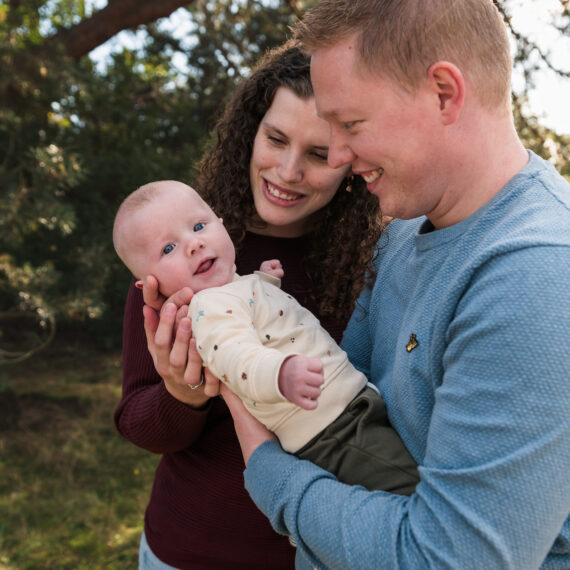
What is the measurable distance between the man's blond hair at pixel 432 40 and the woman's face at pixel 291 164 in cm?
68

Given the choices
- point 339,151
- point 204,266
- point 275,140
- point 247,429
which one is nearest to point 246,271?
point 204,266

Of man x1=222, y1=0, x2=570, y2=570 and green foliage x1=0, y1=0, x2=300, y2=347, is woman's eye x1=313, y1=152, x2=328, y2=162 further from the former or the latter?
green foliage x1=0, y1=0, x2=300, y2=347

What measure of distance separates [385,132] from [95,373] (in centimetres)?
615

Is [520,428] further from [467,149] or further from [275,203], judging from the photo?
[275,203]

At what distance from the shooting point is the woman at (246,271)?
1920 millimetres

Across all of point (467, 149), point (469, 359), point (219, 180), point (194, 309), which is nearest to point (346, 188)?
point (219, 180)

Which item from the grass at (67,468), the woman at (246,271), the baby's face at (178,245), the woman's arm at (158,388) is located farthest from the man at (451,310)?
the grass at (67,468)

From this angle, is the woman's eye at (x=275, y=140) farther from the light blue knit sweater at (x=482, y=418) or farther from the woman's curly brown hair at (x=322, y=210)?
the light blue knit sweater at (x=482, y=418)

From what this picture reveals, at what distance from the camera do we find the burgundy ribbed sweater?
6.26ft

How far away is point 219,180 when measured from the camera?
2.34m

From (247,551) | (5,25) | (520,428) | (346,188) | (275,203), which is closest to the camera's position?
(520,428)

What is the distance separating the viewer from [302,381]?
4.35 ft

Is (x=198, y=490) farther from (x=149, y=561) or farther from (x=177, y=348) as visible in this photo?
(x=177, y=348)

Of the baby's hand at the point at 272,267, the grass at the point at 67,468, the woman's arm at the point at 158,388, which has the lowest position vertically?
the grass at the point at 67,468
